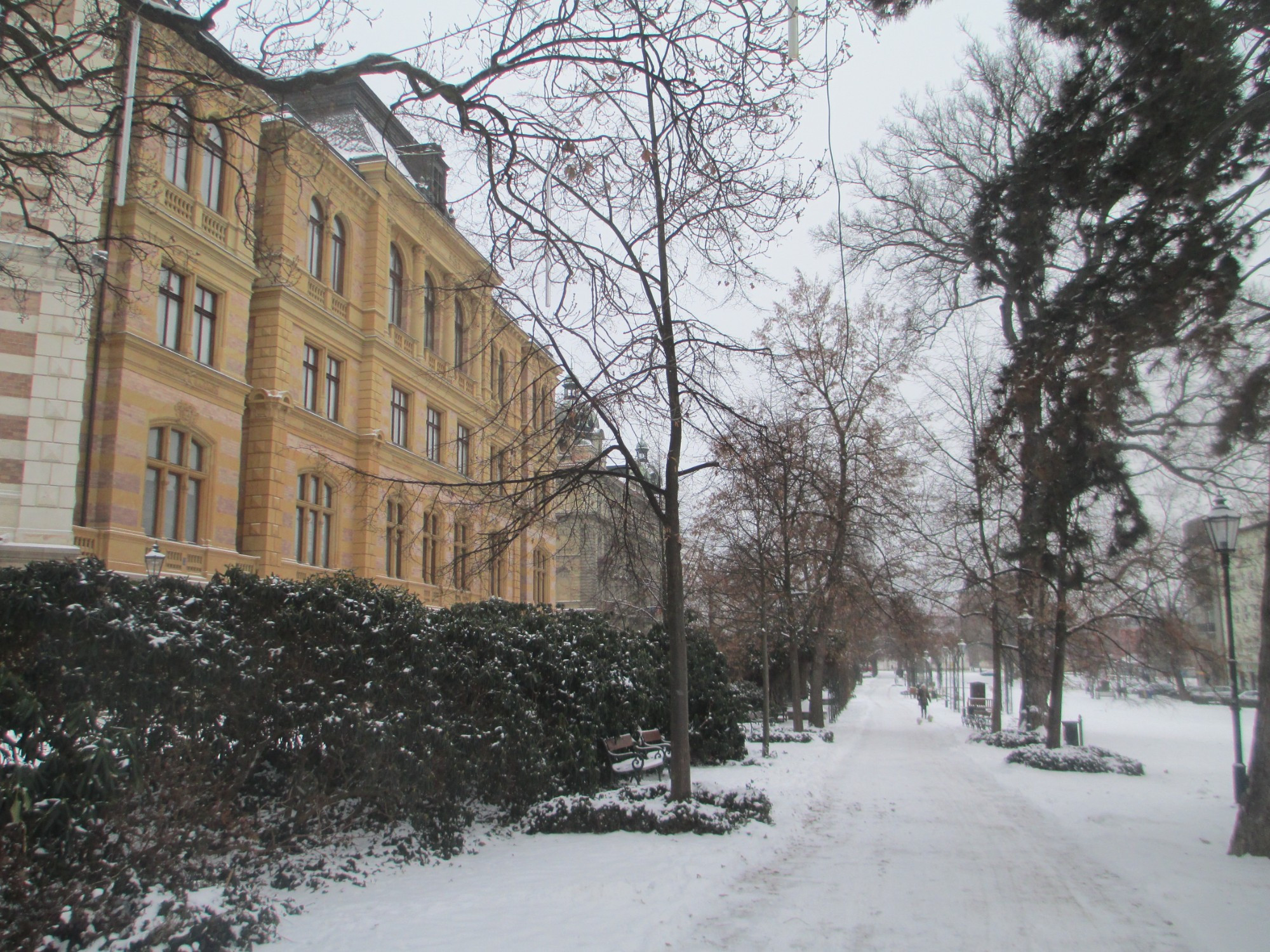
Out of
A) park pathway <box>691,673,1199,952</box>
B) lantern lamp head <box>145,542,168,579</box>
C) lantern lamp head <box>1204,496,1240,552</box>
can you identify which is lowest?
park pathway <box>691,673,1199,952</box>

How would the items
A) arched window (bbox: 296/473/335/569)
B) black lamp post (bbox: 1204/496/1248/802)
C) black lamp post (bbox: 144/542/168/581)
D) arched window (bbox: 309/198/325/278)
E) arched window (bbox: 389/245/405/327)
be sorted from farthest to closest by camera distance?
1. arched window (bbox: 389/245/405/327)
2. arched window (bbox: 309/198/325/278)
3. arched window (bbox: 296/473/335/569)
4. black lamp post (bbox: 144/542/168/581)
5. black lamp post (bbox: 1204/496/1248/802)

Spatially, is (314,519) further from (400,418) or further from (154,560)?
(154,560)

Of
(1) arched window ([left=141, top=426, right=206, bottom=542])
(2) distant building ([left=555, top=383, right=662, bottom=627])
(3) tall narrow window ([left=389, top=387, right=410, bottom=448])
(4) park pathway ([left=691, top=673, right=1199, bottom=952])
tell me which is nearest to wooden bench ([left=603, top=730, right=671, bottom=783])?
(2) distant building ([left=555, top=383, right=662, bottom=627])

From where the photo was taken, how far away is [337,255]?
1191 inches

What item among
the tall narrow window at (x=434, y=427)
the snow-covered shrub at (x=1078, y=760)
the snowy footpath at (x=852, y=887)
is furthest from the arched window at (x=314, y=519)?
the snow-covered shrub at (x=1078, y=760)

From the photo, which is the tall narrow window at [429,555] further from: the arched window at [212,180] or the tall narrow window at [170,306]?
the arched window at [212,180]

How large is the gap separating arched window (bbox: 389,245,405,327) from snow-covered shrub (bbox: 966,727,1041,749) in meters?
23.5

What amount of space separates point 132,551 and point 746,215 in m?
17.0

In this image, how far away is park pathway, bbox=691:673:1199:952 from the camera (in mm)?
6625

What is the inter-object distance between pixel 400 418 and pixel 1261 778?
28.9m

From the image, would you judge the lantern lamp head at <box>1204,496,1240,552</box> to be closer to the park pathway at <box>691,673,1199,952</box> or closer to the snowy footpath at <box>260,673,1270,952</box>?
the snowy footpath at <box>260,673,1270,952</box>

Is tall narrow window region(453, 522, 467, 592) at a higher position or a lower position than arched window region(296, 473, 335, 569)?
lower

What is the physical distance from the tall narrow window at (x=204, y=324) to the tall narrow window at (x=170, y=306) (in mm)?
470

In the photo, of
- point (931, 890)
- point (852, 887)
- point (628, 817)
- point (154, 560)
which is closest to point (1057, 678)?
point (628, 817)
